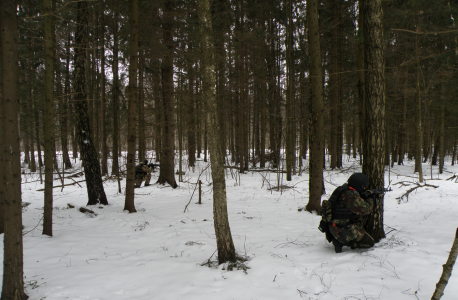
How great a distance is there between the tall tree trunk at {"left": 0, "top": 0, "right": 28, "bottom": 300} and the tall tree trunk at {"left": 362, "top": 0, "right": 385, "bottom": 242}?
5.17m

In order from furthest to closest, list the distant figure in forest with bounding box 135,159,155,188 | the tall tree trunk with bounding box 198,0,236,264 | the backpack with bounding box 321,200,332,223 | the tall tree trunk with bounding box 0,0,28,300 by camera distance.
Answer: the distant figure in forest with bounding box 135,159,155,188
the backpack with bounding box 321,200,332,223
the tall tree trunk with bounding box 198,0,236,264
the tall tree trunk with bounding box 0,0,28,300

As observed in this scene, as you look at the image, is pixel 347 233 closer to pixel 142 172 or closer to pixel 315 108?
pixel 315 108

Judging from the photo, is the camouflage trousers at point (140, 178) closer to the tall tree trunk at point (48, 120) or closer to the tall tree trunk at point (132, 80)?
the tall tree trunk at point (132, 80)

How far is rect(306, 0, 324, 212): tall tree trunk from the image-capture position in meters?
6.73

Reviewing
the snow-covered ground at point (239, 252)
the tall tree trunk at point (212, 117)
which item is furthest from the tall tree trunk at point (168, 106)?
the tall tree trunk at point (212, 117)

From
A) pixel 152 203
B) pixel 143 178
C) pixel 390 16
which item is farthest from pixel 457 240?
pixel 143 178

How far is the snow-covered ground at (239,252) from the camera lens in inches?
122

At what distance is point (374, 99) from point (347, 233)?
2375 mm

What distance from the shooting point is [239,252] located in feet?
14.0

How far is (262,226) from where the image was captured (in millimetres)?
6059

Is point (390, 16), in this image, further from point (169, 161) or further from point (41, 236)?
point (41, 236)

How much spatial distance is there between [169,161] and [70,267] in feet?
25.2

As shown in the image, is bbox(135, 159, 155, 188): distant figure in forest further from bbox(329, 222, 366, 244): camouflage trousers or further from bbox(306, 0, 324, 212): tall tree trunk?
bbox(329, 222, 366, 244): camouflage trousers

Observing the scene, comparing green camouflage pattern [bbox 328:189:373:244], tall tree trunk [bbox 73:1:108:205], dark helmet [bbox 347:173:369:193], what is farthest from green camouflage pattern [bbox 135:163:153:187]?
dark helmet [bbox 347:173:369:193]
